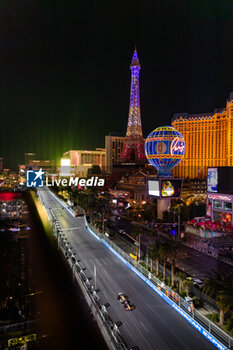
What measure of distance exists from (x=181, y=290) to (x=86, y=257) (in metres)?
14.0

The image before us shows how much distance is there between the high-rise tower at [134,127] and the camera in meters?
126

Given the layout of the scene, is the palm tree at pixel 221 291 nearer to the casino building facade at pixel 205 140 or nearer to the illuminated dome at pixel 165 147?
the illuminated dome at pixel 165 147

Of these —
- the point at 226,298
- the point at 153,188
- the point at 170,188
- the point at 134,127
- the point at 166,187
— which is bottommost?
the point at 226,298

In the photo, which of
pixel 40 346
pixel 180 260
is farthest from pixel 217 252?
pixel 40 346

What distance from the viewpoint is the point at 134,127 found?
13012cm

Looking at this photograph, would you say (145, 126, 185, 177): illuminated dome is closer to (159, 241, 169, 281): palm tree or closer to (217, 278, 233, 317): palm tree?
(159, 241, 169, 281): palm tree

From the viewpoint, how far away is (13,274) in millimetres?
27234

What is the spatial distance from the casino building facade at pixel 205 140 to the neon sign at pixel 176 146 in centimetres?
5895

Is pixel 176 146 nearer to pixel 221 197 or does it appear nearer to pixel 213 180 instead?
pixel 213 180

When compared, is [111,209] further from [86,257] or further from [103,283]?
[103,283]

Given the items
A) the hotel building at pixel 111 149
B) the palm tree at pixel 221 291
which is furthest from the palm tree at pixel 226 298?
the hotel building at pixel 111 149

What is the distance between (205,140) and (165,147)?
→ 2809 inches

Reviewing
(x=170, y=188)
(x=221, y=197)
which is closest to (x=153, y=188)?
(x=170, y=188)

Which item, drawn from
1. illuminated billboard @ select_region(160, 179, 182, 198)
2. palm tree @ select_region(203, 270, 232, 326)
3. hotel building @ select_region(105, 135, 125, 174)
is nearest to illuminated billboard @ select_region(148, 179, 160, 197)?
illuminated billboard @ select_region(160, 179, 182, 198)
